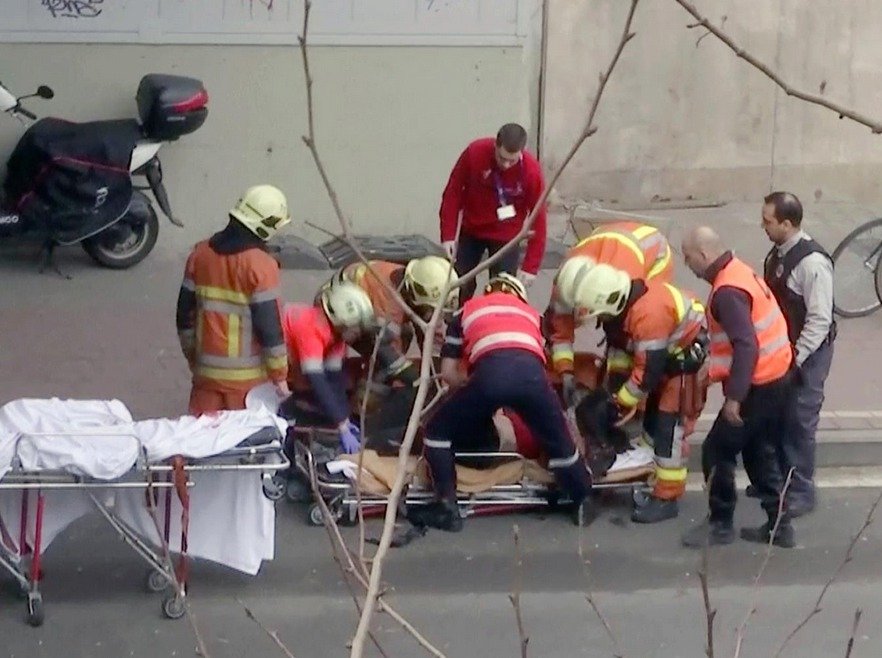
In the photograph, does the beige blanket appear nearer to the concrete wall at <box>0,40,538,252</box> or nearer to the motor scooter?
the motor scooter

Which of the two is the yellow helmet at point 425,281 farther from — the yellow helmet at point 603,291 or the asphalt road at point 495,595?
the asphalt road at point 495,595

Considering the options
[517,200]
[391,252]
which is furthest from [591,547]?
[391,252]

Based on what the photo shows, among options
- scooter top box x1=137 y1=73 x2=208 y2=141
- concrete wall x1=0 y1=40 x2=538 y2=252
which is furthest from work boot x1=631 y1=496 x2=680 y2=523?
scooter top box x1=137 y1=73 x2=208 y2=141

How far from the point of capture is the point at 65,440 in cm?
605

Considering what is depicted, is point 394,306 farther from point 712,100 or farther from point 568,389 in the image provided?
point 712,100

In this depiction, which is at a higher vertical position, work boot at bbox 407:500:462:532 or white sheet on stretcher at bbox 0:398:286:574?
white sheet on stretcher at bbox 0:398:286:574

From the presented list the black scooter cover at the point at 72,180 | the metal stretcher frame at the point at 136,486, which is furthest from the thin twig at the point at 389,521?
the black scooter cover at the point at 72,180

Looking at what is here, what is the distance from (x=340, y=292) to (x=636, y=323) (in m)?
1.33

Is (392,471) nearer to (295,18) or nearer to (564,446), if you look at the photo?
(564,446)

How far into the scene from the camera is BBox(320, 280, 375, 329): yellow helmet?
720 centimetres

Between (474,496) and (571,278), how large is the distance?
3.58 ft

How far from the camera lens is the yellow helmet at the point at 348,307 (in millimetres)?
7199

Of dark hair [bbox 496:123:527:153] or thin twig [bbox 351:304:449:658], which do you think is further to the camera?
dark hair [bbox 496:123:527:153]

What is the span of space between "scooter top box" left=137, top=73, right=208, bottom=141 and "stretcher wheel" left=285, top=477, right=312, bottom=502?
3.71 meters
